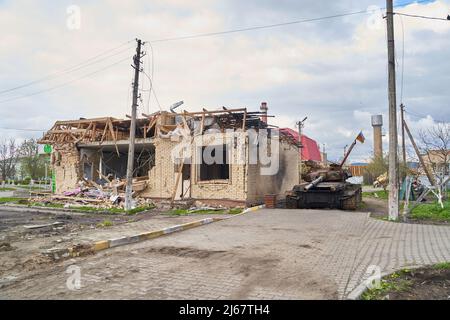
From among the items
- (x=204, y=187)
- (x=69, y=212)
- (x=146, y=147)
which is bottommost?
(x=69, y=212)

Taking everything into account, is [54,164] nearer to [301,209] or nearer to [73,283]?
[301,209]

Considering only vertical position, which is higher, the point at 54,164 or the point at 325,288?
the point at 54,164

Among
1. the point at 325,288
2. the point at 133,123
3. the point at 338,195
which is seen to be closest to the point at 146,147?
the point at 133,123

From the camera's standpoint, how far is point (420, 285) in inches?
195

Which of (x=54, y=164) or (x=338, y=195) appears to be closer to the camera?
(x=338, y=195)

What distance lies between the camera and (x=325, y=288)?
4.84 metres

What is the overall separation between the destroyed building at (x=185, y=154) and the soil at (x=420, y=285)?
11171 mm

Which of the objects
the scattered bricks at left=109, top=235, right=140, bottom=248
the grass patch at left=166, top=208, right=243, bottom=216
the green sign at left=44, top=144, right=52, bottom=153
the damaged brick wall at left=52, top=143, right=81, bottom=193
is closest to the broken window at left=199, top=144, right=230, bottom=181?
the grass patch at left=166, top=208, right=243, bottom=216

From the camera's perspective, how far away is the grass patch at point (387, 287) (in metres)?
4.54

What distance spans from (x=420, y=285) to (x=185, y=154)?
1391 cm

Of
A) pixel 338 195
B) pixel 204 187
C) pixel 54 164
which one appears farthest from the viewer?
pixel 54 164

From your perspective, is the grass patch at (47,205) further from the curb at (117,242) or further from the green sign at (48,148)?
the curb at (117,242)
